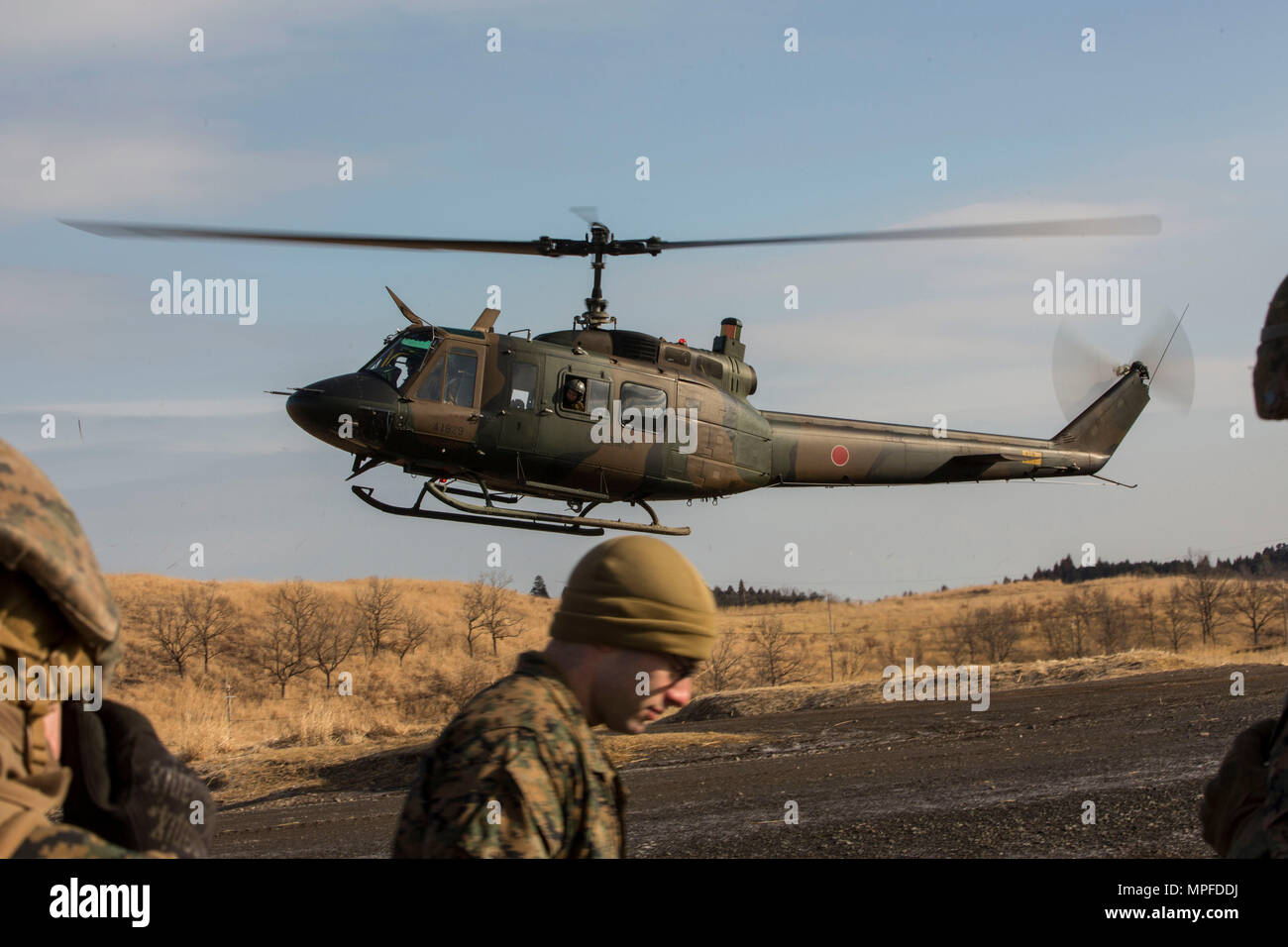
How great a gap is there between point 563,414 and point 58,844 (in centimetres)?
1384

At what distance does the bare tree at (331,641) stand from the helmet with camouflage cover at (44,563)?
3191 cm

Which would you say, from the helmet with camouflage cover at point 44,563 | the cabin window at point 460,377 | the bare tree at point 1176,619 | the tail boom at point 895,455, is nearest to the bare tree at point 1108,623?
the bare tree at point 1176,619

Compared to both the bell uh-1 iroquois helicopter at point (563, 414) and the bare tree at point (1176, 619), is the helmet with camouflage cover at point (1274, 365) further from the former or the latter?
the bare tree at point (1176, 619)

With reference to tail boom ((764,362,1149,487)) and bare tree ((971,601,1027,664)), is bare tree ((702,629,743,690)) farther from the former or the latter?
tail boom ((764,362,1149,487))

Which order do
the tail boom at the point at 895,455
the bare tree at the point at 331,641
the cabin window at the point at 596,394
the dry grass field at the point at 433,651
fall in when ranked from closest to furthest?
1. the cabin window at the point at 596,394
2. the tail boom at the point at 895,455
3. the dry grass field at the point at 433,651
4. the bare tree at the point at 331,641

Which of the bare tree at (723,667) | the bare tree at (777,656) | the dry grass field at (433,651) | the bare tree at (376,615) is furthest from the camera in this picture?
the bare tree at (376,615)

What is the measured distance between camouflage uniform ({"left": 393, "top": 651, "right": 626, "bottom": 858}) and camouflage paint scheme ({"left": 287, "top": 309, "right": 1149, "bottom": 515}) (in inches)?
483

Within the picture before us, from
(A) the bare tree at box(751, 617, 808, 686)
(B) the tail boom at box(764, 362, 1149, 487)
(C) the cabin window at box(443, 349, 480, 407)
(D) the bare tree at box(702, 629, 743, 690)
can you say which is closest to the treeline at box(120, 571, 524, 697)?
(D) the bare tree at box(702, 629, 743, 690)

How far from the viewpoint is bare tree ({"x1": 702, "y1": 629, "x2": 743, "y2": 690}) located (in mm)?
31345

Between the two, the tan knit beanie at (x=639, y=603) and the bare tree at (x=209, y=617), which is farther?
the bare tree at (x=209, y=617)

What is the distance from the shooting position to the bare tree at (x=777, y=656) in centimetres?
3412

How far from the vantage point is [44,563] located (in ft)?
6.15
